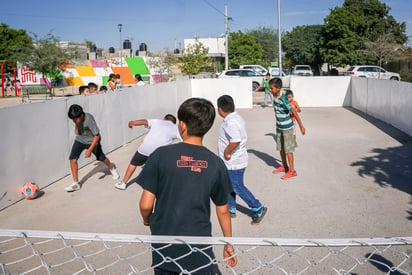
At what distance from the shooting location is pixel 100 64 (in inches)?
1558

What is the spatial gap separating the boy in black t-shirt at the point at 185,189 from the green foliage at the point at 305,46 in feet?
162

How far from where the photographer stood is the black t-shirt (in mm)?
2426

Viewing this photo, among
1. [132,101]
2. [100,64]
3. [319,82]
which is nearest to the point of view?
[132,101]

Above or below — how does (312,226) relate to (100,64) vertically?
below

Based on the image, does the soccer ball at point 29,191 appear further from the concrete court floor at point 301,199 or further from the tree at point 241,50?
the tree at point 241,50

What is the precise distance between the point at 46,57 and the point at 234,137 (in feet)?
100

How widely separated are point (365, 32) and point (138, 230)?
4107cm

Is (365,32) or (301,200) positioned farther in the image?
(365,32)

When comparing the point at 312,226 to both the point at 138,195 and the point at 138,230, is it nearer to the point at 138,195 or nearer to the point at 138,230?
the point at 138,230

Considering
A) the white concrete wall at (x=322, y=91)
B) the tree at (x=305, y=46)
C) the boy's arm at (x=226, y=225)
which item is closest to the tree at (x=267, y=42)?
the tree at (x=305, y=46)

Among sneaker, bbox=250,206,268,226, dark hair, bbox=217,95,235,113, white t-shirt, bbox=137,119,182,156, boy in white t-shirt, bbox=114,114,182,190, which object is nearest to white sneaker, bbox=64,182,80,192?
boy in white t-shirt, bbox=114,114,182,190

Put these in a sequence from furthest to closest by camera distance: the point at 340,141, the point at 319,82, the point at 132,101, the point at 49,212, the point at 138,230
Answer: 1. the point at 319,82
2. the point at 132,101
3. the point at 340,141
4. the point at 49,212
5. the point at 138,230

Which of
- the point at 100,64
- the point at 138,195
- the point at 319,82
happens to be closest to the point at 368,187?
the point at 138,195

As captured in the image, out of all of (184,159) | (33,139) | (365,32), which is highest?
(365,32)
